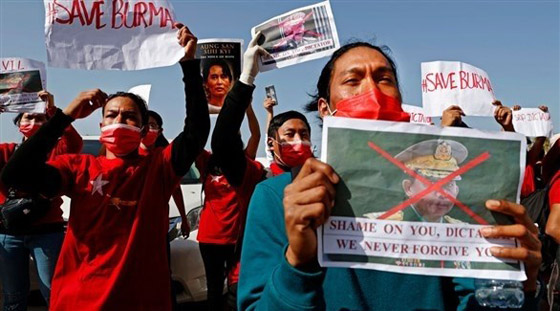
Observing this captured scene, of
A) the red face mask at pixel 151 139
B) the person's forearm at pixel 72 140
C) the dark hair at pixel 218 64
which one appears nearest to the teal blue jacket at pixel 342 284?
the dark hair at pixel 218 64

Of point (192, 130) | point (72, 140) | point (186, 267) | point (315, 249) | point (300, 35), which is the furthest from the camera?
point (186, 267)

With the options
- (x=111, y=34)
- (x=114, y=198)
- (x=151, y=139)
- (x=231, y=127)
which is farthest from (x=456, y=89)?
(x=114, y=198)

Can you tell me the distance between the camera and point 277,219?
155 cm

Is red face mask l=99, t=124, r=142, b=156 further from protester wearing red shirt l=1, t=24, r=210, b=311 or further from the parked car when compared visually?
the parked car

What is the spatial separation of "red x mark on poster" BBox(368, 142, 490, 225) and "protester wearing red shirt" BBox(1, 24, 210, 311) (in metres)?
1.88

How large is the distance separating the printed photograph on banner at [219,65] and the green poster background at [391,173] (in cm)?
309

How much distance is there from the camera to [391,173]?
143 centimetres

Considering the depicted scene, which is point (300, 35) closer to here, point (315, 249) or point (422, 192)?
point (422, 192)

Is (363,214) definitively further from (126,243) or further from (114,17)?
(114,17)

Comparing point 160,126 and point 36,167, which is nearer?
point 36,167

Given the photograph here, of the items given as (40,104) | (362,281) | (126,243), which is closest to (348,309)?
(362,281)

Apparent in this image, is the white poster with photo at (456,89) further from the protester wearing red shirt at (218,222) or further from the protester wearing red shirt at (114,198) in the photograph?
the protester wearing red shirt at (114,198)

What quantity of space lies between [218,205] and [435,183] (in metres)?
3.83

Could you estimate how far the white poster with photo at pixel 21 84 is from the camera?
5.04 m
